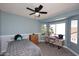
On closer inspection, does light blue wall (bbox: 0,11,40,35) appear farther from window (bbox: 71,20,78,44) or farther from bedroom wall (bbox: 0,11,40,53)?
window (bbox: 71,20,78,44)

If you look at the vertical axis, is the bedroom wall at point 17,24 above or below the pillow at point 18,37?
above

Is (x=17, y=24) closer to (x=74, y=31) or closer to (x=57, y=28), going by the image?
(x=57, y=28)

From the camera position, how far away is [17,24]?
1994 mm

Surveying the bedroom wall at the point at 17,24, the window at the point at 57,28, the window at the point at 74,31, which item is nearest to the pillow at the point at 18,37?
the bedroom wall at the point at 17,24

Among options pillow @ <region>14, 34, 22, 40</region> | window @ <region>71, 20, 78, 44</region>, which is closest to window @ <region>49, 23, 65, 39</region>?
window @ <region>71, 20, 78, 44</region>

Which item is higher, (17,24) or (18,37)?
(17,24)

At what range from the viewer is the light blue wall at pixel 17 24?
1.97 m

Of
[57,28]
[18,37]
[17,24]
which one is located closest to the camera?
[57,28]

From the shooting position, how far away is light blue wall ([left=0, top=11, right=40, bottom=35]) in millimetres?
1971

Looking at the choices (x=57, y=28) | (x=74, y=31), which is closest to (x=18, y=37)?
(x=57, y=28)

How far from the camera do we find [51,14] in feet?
6.35

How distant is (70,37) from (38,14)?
0.85 m

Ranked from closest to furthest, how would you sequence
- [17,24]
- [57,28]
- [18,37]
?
[57,28] < [17,24] < [18,37]

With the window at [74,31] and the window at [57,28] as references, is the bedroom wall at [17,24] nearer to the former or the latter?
the window at [57,28]
